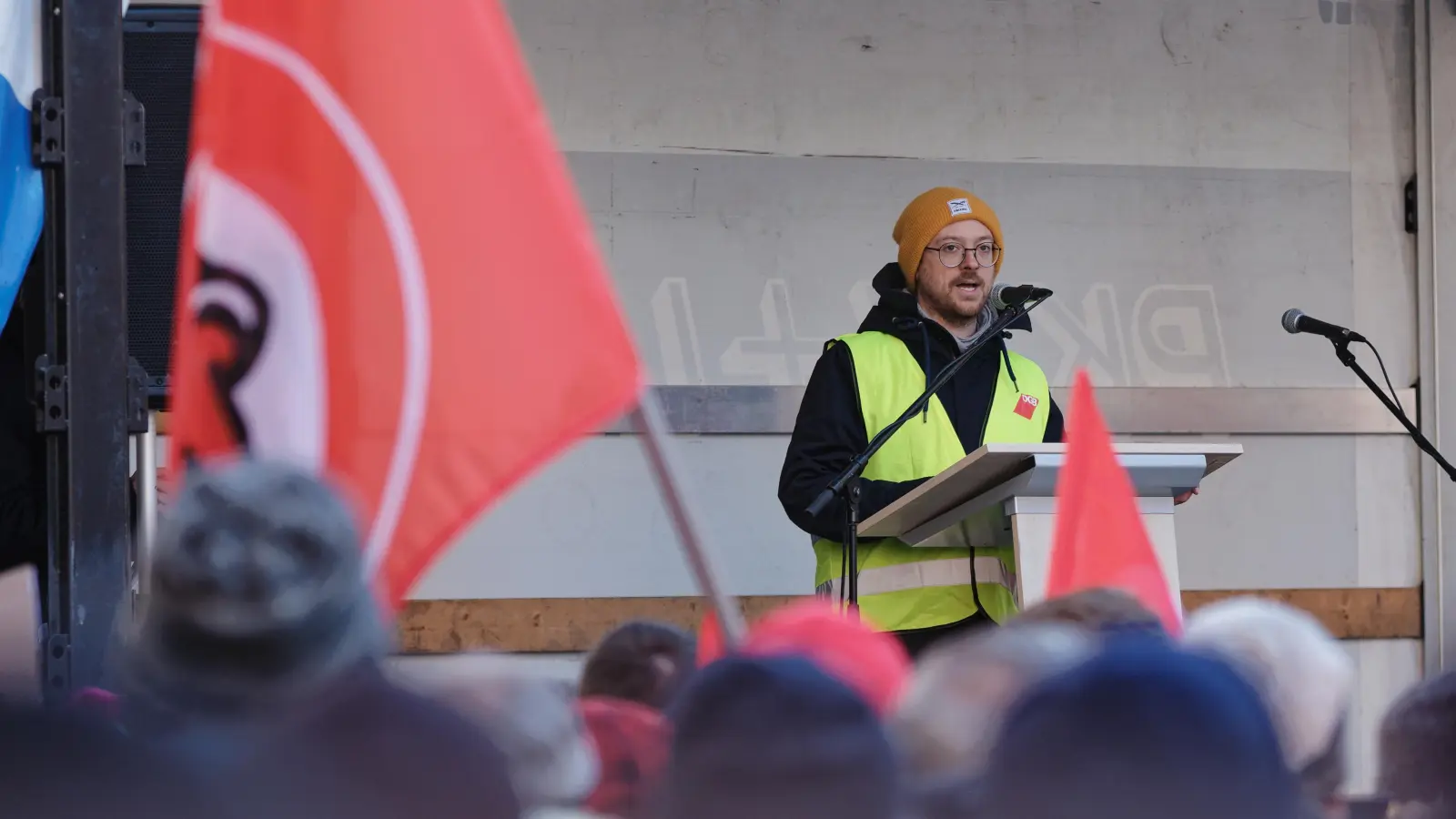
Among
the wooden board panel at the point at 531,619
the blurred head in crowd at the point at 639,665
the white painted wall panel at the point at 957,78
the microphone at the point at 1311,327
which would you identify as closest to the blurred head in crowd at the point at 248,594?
the blurred head in crowd at the point at 639,665

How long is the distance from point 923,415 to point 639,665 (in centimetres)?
228

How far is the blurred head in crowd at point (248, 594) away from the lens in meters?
0.81

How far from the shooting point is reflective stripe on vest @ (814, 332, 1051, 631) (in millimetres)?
3275

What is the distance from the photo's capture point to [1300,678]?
0.98 meters

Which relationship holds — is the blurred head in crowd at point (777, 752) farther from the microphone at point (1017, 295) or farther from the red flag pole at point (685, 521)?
the microphone at point (1017, 295)

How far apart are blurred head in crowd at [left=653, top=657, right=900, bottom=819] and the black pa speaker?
2.41 meters

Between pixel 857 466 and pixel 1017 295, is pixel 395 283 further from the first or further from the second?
pixel 1017 295

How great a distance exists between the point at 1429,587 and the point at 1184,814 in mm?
5263

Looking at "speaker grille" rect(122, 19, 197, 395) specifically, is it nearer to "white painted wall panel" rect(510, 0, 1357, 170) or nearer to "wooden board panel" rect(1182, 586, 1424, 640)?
"white painted wall panel" rect(510, 0, 1357, 170)

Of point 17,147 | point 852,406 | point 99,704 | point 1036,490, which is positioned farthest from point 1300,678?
point 852,406

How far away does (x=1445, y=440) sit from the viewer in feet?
17.7

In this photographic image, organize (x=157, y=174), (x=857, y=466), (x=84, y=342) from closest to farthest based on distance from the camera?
(x=84, y=342)
(x=157, y=174)
(x=857, y=466)

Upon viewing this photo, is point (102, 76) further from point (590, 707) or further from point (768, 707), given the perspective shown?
point (768, 707)

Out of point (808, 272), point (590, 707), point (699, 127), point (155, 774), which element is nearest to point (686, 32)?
point (699, 127)
